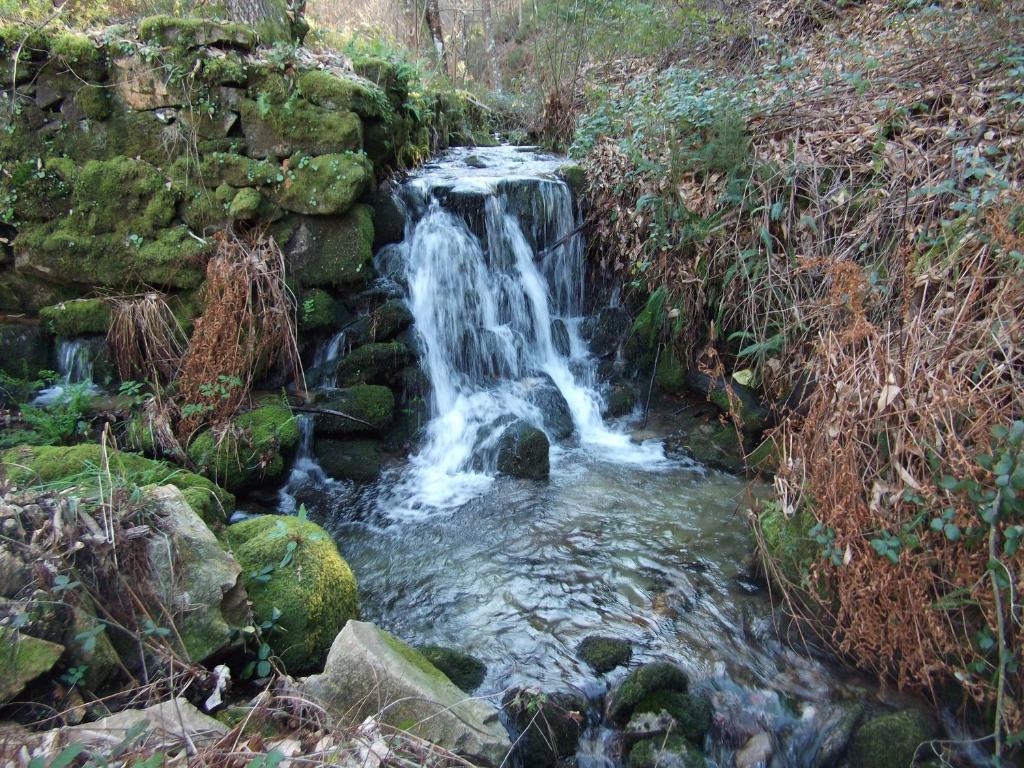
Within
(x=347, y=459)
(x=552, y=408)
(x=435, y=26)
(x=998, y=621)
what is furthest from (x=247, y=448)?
(x=435, y=26)

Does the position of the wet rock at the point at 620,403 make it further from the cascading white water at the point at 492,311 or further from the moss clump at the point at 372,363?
the moss clump at the point at 372,363

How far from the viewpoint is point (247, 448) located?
4988mm

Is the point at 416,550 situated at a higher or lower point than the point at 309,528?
lower

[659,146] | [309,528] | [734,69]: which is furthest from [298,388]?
[734,69]

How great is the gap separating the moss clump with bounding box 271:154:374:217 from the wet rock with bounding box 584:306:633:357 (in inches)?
119

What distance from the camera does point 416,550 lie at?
4625mm

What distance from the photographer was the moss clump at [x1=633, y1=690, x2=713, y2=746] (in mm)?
3111

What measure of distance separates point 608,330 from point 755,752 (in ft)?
15.5

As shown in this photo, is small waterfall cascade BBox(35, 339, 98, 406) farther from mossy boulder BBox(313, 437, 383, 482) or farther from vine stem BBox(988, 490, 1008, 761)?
vine stem BBox(988, 490, 1008, 761)

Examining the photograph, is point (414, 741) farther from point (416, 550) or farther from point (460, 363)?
point (460, 363)

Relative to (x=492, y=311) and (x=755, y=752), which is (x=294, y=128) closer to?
(x=492, y=311)

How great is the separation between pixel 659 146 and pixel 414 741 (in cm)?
573

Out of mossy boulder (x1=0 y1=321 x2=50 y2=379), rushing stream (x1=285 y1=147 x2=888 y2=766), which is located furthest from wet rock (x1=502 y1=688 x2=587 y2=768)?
mossy boulder (x1=0 y1=321 x2=50 y2=379)

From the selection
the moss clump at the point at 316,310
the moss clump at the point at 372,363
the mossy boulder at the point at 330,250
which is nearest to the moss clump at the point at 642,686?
the moss clump at the point at 372,363
